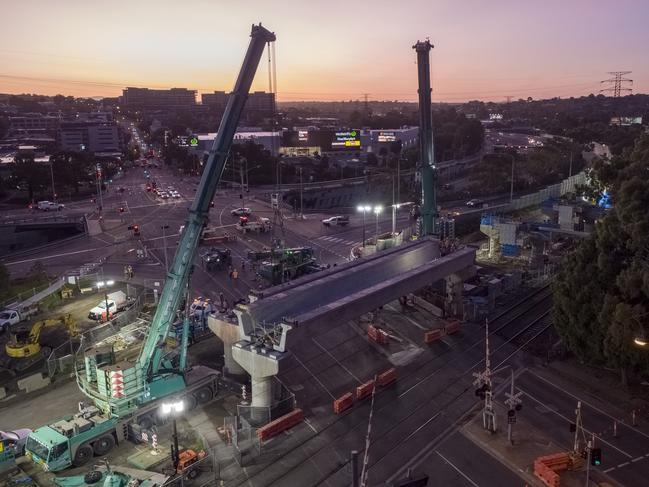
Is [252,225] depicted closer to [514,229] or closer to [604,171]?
[514,229]

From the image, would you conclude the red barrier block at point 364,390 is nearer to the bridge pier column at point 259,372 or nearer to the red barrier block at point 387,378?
the red barrier block at point 387,378

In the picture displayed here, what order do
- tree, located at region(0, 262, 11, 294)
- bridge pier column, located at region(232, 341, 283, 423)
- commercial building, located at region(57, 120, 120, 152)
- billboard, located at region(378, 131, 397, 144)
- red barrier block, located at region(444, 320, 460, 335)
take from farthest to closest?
commercial building, located at region(57, 120, 120, 152) < billboard, located at region(378, 131, 397, 144) < tree, located at region(0, 262, 11, 294) < red barrier block, located at region(444, 320, 460, 335) < bridge pier column, located at region(232, 341, 283, 423)

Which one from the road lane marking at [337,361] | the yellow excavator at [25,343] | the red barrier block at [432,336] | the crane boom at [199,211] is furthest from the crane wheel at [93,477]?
the red barrier block at [432,336]

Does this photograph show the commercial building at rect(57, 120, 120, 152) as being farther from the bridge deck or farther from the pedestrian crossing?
the bridge deck

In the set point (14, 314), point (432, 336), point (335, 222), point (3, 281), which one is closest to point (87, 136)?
point (335, 222)

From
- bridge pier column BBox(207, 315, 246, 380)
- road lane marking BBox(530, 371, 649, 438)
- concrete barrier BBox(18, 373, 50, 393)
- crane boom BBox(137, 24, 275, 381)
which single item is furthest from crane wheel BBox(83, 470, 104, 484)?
road lane marking BBox(530, 371, 649, 438)

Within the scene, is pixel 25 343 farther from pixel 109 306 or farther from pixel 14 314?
pixel 14 314

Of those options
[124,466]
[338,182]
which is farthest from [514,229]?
[338,182]
